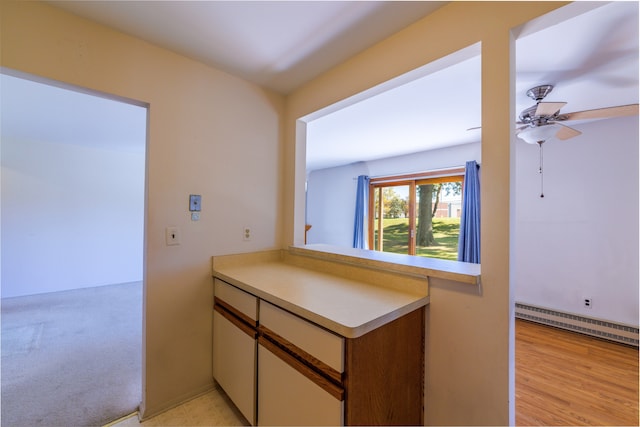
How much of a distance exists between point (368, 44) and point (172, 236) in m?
1.73

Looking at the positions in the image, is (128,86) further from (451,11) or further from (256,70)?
(451,11)

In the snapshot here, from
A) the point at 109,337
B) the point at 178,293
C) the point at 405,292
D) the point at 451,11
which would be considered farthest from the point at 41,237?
the point at 451,11

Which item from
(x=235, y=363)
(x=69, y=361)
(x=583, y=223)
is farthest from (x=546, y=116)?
(x=69, y=361)

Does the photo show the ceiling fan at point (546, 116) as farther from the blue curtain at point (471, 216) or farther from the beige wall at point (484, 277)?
the blue curtain at point (471, 216)

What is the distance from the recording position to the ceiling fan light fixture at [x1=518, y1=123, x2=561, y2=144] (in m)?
2.09

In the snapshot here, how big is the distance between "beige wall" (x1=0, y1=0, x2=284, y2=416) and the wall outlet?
33 mm

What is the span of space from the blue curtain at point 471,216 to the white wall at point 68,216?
5.16 m

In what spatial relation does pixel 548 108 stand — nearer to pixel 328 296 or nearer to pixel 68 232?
pixel 328 296

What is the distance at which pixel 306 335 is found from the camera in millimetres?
1107

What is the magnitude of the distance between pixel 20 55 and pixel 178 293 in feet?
Answer: 4.82

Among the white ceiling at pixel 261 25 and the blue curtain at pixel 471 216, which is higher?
the white ceiling at pixel 261 25

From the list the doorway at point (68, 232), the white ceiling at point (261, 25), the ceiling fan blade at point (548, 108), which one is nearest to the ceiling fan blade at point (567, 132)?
the ceiling fan blade at point (548, 108)

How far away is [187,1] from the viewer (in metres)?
1.24

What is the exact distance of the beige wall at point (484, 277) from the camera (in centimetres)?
105
